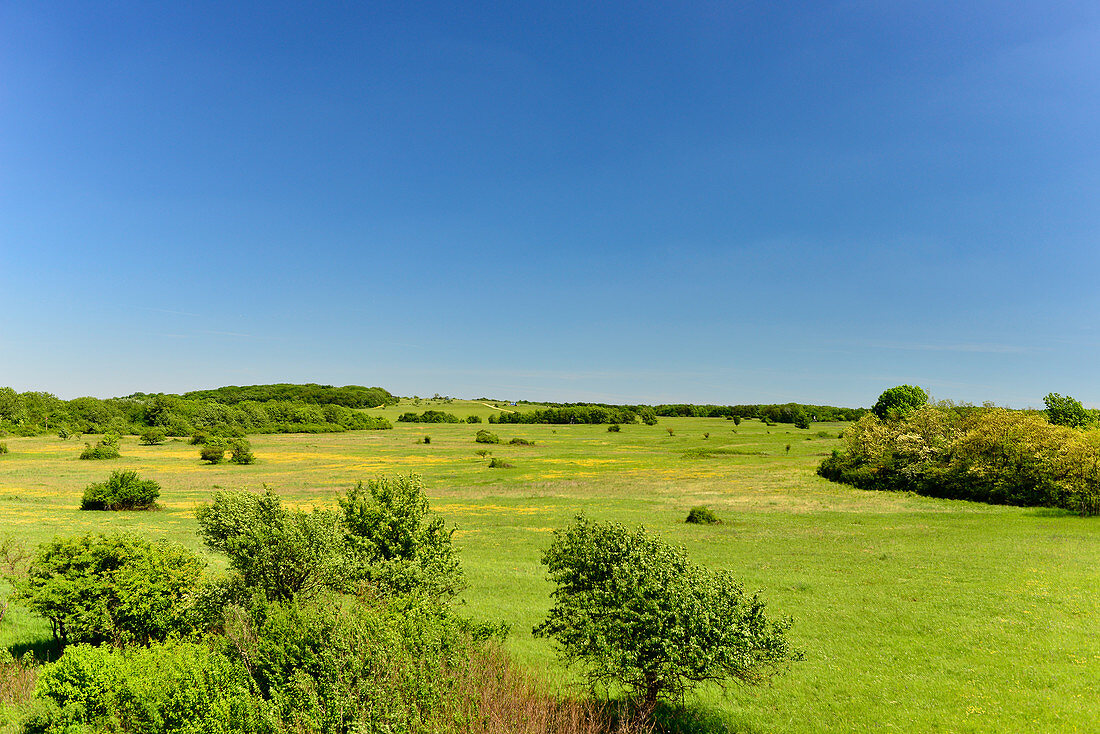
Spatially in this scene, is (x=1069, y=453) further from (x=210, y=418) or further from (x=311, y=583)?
(x=210, y=418)

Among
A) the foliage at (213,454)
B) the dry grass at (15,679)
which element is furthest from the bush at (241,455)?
the dry grass at (15,679)

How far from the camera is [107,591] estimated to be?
20.5 meters

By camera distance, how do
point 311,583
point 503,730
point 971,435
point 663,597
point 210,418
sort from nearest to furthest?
point 503,730 < point 663,597 < point 311,583 < point 971,435 < point 210,418

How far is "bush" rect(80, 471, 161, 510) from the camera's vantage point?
52.9m

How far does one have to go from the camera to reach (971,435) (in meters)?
67.4

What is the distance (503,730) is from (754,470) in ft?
289

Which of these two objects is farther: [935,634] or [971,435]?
[971,435]

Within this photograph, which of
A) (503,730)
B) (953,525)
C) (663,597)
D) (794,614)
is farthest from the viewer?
(953,525)

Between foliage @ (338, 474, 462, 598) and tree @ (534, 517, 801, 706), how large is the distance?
6.69 metres

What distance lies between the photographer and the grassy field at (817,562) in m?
19.1

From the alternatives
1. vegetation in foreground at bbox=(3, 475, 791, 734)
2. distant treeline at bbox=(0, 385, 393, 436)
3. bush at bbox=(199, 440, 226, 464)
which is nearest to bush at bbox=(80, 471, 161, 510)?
vegetation in foreground at bbox=(3, 475, 791, 734)

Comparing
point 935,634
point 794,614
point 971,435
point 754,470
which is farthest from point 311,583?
point 754,470

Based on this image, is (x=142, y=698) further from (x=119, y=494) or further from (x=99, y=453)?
(x=99, y=453)

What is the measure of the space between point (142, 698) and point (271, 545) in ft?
19.8
